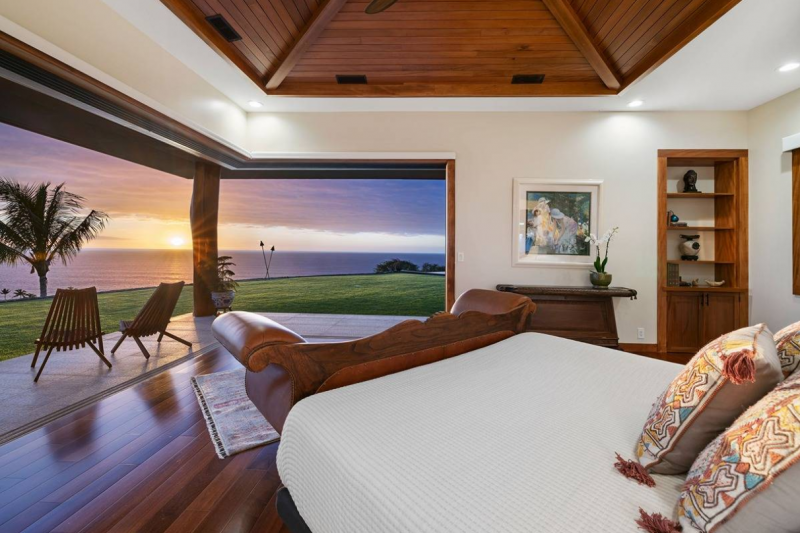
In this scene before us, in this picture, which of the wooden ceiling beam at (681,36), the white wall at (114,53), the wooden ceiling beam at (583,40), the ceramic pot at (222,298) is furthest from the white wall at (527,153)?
the ceramic pot at (222,298)

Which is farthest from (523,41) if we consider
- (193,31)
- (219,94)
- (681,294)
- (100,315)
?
(100,315)

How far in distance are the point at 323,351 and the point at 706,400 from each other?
1.16 m

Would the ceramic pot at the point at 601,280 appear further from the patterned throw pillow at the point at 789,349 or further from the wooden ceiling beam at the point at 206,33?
the wooden ceiling beam at the point at 206,33

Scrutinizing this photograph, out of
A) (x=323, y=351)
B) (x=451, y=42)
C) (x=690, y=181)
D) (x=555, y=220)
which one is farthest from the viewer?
(x=555, y=220)

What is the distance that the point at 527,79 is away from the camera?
366 centimetres

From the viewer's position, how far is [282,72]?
3500mm

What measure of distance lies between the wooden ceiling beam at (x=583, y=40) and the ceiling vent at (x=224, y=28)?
2.49 metres

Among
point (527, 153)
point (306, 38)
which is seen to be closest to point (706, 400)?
point (306, 38)

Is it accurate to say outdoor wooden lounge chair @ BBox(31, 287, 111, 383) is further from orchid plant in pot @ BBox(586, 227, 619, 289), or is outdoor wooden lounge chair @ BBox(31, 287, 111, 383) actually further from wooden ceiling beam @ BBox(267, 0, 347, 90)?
orchid plant in pot @ BBox(586, 227, 619, 289)

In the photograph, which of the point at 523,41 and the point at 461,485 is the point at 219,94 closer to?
the point at 523,41

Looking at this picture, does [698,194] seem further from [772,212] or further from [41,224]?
[41,224]

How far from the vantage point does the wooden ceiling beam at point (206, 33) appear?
248 centimetres

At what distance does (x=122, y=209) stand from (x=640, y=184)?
5.26 meters

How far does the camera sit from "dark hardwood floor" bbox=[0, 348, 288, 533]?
5.11 ft
